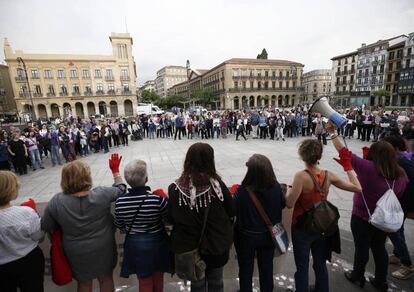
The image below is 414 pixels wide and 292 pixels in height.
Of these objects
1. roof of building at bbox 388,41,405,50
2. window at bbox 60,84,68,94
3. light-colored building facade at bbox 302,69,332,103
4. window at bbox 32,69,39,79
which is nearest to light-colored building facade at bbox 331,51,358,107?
roof of building at bbox 388,41,405,50

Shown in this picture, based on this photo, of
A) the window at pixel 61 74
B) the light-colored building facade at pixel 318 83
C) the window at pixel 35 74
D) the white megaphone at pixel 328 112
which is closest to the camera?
the white megaphone at pixel 328 112

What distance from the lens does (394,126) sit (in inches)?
387

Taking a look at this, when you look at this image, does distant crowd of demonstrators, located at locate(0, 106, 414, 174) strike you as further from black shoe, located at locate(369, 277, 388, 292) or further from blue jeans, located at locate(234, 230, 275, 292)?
blue jeans, located at locate(234, 230, 275, 292)

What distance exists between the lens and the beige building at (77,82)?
1847 inches

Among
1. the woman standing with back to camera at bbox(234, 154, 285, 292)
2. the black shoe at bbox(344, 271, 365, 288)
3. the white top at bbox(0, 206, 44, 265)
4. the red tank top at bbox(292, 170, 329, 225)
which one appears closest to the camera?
the white top at bbox(0, 206, 44, 265)

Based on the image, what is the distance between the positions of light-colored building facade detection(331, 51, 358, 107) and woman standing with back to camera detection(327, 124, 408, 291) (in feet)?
224

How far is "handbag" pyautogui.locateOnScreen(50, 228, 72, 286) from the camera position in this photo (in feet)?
6.20

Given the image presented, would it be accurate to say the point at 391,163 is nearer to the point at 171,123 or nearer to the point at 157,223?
the point at 157,223

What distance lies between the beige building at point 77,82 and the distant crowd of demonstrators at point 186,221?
54.6m

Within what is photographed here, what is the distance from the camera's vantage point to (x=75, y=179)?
1789 millimetres

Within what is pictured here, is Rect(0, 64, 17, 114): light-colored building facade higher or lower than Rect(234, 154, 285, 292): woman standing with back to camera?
higher

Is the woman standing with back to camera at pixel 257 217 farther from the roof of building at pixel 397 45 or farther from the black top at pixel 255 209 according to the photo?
the roof of building at pixel 397 45

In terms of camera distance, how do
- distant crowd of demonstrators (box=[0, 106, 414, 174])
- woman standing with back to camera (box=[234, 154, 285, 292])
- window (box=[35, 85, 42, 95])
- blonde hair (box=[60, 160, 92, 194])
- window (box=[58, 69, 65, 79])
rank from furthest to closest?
window (box=[58, 69, 65, 79]) → window (box=[35, 85, 42, 95]) → distant crowd of demonstrators (box=[0, 106, 414, 174]) → woman standing with back to camera (box=[234, 154, 285, 292]) → blonde hair (box=[60, 160, 92, 194])

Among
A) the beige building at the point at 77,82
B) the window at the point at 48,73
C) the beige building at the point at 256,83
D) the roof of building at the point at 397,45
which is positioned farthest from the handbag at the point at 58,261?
the roof of building at the point at 397,45
